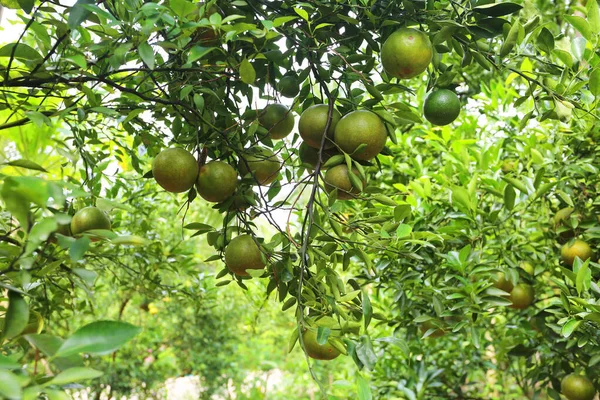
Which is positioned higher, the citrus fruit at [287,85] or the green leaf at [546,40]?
the citrus fruit at [287,85]

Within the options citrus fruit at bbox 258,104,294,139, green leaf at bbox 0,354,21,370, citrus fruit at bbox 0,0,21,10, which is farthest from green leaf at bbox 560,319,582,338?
citrus fruit at bbox 0,0,21,10

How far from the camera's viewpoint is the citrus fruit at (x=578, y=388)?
138 centimetres

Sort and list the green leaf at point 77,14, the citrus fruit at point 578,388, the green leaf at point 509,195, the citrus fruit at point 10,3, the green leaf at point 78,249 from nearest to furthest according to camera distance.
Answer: the green leaf at point 78,249
the green leaf at point 77,14
the citrus fruit at point 10,3
the green leaf at point 509,195
the citrus fruit at point 578,388

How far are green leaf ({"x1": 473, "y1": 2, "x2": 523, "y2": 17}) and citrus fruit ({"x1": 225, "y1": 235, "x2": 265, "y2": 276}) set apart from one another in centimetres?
49

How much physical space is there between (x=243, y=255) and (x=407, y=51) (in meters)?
0.41

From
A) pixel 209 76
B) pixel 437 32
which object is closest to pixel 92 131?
pixel 209 76

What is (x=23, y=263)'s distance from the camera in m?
0.49

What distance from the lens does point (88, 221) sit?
923mm

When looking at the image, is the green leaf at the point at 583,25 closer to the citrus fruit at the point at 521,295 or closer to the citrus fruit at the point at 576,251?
the citrus fruit at the point at 576,251

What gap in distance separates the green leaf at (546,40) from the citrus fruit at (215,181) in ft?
1.75

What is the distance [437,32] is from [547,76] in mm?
228

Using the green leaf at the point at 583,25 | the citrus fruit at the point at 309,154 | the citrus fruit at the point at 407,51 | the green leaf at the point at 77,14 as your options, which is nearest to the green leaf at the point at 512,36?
the citrus fruit at the point at 407,51

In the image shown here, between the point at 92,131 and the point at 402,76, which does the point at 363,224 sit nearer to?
the point at 402,76

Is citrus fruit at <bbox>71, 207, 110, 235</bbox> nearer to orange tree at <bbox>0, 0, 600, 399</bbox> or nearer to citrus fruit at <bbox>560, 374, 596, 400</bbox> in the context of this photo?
orange tree at <bbox>0, 0, 600, 399</bbox>
